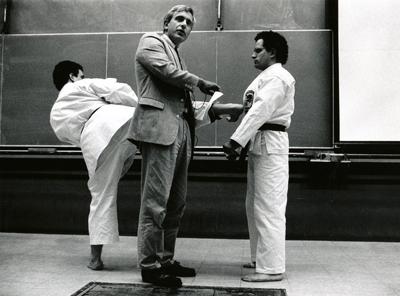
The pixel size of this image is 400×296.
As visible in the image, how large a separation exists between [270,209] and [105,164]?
119 centimetres

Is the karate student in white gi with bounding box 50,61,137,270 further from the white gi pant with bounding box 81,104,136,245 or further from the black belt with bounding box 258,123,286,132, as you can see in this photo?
the black belt with bounding box 258,123,286,132

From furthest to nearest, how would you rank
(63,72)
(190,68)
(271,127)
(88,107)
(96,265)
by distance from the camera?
(190,68), (63,72), (88,107), (96,265), (271,127)

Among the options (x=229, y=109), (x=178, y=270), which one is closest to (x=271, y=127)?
(x=229, y=109)

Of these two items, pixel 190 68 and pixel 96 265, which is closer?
pixel 96 265

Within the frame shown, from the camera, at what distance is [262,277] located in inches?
121

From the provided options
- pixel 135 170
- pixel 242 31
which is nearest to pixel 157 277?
pixel 135 170

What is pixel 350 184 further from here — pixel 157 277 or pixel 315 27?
pixel 157 277

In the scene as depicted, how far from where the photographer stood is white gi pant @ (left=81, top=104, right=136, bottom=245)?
3398mm

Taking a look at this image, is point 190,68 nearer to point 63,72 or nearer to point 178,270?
point 63,72

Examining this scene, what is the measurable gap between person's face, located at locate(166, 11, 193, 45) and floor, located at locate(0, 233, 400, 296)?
1572 mm

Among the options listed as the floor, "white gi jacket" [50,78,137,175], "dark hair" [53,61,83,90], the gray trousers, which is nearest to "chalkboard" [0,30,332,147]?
the floor

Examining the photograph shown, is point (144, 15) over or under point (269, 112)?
over

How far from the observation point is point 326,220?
15.7 ft

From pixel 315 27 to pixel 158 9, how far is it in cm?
159
